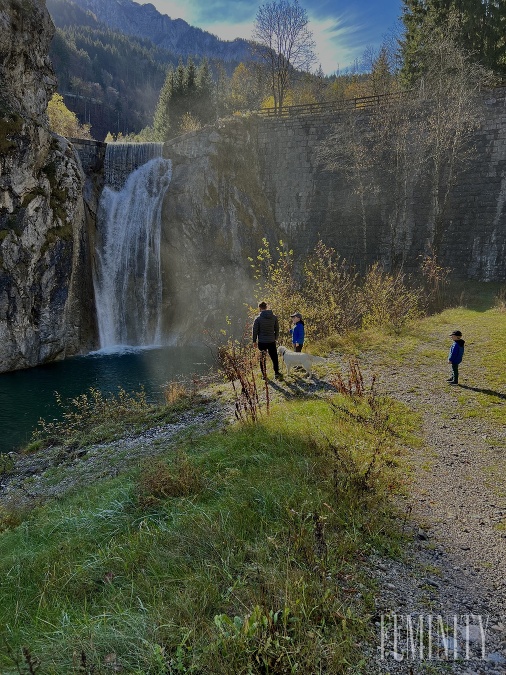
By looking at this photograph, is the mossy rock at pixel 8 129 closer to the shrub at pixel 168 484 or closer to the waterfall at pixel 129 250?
the waterfall at pixel 129 250

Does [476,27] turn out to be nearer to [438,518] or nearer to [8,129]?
[8,129]

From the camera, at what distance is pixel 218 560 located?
315 cm

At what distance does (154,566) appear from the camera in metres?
3.18

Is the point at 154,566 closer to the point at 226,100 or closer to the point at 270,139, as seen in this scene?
the point at 270,139

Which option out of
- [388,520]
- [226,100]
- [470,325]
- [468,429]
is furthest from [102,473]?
[226,100]

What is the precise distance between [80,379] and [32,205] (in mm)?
7830

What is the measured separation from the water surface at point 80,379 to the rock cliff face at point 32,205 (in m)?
1.62

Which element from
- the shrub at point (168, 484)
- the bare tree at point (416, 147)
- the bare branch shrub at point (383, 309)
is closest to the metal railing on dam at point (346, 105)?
the bare tree at point (416, 147)

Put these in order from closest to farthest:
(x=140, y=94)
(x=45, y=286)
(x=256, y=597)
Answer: (x=256, y=597) < (x=45, y=286) < (x=140, y=94)

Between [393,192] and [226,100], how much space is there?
105 ft

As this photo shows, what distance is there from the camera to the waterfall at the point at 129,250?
22.7 metres

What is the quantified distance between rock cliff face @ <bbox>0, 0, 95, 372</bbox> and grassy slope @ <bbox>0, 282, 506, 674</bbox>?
14823 mm

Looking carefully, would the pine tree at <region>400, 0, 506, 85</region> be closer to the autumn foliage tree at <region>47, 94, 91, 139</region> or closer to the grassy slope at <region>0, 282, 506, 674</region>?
the autumn foliage tree at <region>47, 94, 91, 139</region>

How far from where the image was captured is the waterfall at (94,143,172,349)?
22.7 meters
